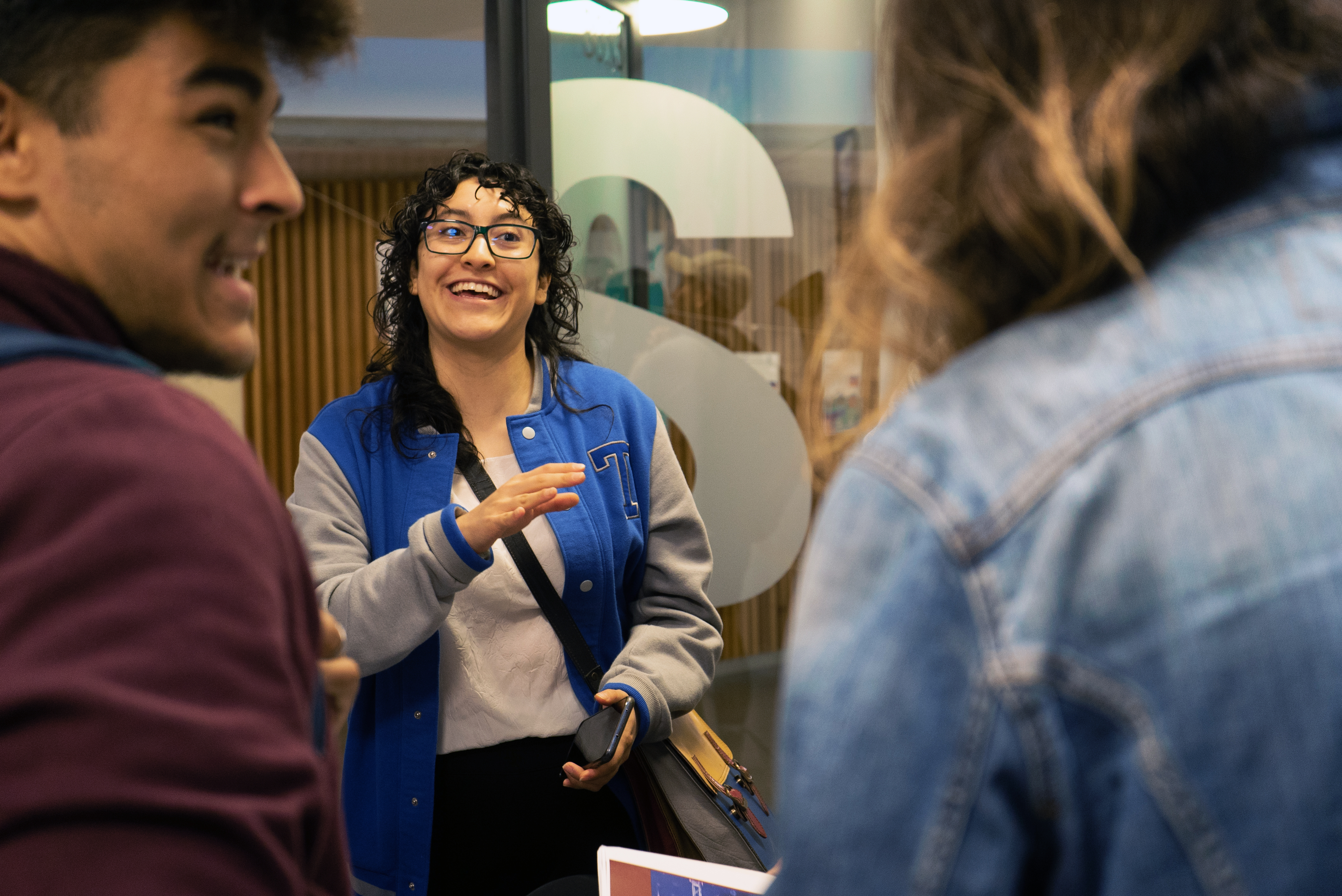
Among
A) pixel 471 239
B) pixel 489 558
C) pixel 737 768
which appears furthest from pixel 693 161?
pixel 737 768

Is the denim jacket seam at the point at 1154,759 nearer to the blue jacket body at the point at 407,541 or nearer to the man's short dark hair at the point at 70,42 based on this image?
the man's short dark hair at the point at 70,42

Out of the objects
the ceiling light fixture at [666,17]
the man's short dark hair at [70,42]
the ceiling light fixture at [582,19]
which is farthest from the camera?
the ceiling light fixture at [666,17]

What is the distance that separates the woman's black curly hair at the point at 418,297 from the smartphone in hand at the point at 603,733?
593 millimetres

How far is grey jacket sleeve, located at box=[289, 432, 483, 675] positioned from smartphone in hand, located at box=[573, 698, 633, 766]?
0.31 metres

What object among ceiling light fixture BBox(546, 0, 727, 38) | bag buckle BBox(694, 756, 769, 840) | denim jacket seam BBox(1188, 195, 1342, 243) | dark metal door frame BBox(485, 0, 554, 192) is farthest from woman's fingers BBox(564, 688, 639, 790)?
ceiling light fixture BBox(546, 0, 727, 38)

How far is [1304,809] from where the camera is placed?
449mm

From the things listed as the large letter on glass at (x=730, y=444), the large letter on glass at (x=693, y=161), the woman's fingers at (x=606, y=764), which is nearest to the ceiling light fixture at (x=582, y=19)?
the large letter on glass at (x=693, y=161)

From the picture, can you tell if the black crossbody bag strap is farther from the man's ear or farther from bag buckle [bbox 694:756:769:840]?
the man's ear

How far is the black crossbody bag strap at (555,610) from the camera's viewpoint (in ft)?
5.75

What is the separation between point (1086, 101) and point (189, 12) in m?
0.56

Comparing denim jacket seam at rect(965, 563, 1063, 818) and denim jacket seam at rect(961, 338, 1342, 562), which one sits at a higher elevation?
denim jacket seam at rect(961, 338, 1342, 562)

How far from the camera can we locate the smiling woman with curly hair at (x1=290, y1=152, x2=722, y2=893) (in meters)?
1.67

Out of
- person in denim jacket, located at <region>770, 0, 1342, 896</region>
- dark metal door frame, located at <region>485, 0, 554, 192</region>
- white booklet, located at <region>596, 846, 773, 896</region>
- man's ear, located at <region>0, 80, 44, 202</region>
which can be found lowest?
white booklet, located at <region>596, 846, 773, 896</region>

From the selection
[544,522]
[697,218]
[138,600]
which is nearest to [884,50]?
[138,600]
